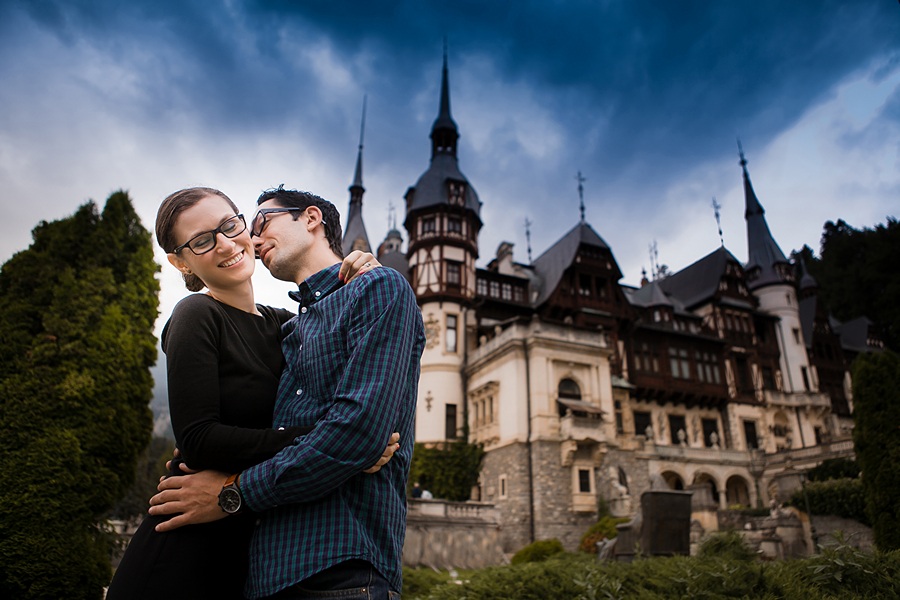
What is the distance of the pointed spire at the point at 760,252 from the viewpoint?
41.4 metres

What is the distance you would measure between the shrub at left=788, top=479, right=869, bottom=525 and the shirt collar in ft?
66.2

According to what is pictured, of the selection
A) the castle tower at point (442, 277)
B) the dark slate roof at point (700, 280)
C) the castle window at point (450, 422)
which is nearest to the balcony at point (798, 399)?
the dark slate roof at point (700, 280)

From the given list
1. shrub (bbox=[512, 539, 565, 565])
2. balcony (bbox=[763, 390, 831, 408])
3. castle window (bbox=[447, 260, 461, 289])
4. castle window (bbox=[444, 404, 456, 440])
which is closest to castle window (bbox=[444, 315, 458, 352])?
castle window (bbox=[447, 260, 461, 289])

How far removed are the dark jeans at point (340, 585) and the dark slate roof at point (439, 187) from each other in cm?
3062

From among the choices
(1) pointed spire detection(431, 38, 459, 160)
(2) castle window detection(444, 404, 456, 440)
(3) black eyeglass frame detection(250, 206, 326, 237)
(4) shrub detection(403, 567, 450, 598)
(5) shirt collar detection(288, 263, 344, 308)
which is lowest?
(4) shrub detection(403, 567, 450, 598)

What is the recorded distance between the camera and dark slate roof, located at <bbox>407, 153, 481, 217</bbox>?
32375 mm

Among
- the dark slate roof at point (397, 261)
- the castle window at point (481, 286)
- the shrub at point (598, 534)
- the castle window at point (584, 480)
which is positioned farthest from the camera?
the dark slate roof at point (397, 261)

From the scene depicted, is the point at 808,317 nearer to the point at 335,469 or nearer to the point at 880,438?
the point at 880,438

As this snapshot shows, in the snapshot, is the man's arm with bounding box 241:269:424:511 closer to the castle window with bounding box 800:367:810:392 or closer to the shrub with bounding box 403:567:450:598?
the shrub with bounding box 403:567:450:598

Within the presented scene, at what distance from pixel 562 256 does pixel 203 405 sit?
32.8m

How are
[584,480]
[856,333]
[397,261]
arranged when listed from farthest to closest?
[856,333], [397,261], [584,480]

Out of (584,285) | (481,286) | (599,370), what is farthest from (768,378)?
(481,286)

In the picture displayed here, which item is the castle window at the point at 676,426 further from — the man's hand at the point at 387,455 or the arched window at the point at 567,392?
the man's hand at the point at 387,455

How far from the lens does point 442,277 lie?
99.9 ft
